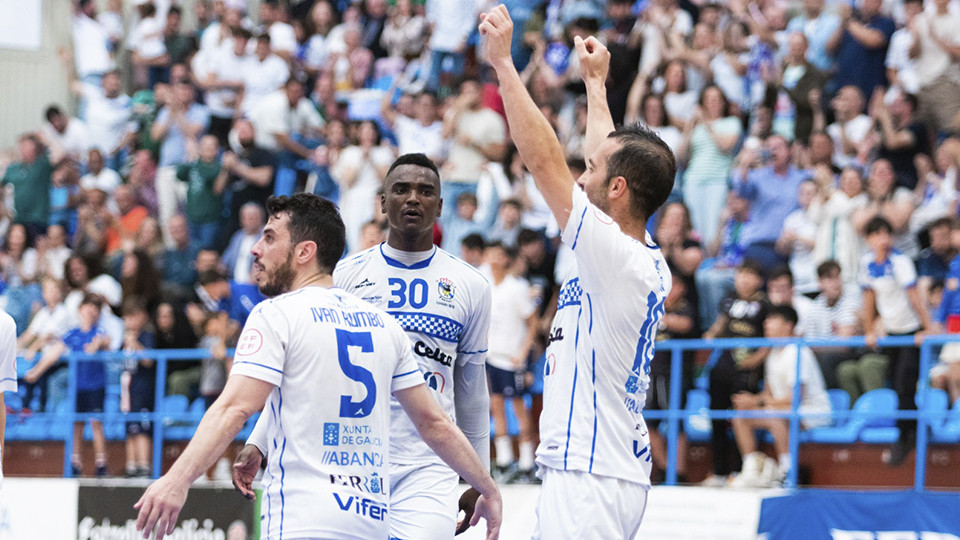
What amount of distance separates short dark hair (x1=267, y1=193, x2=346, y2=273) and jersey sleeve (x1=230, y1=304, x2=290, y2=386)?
424mm

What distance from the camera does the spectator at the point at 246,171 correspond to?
55.5 ft

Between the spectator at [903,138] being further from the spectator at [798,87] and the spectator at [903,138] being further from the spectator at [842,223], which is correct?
Result: the spectator at [798,87]

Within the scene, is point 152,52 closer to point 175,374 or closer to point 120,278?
point 120,278

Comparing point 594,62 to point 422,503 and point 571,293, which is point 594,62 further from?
point 422,503

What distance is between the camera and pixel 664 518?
1062 centimetres

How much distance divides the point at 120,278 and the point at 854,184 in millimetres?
8848

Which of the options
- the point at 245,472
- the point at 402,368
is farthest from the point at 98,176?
the point at 402,368

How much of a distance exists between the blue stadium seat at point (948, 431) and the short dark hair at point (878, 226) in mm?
1659

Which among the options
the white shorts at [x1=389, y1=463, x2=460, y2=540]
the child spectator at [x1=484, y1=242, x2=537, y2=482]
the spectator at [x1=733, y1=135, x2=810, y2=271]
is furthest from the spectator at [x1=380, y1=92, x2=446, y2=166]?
the white shorts at [x1=389, y1=463, x2=460, y2=540]

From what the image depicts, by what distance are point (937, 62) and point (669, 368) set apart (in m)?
4.60

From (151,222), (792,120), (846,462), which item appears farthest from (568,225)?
(151,222)

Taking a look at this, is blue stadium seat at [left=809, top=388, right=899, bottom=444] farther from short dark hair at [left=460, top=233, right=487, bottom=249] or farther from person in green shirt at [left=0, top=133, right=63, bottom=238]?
Result: person in green shirt at [left=0, top=133, right=63, bottom=238]

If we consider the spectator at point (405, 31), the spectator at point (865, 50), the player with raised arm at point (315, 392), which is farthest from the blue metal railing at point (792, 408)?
the spectator at point (405, 31)

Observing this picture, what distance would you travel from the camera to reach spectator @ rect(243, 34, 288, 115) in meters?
18.4
